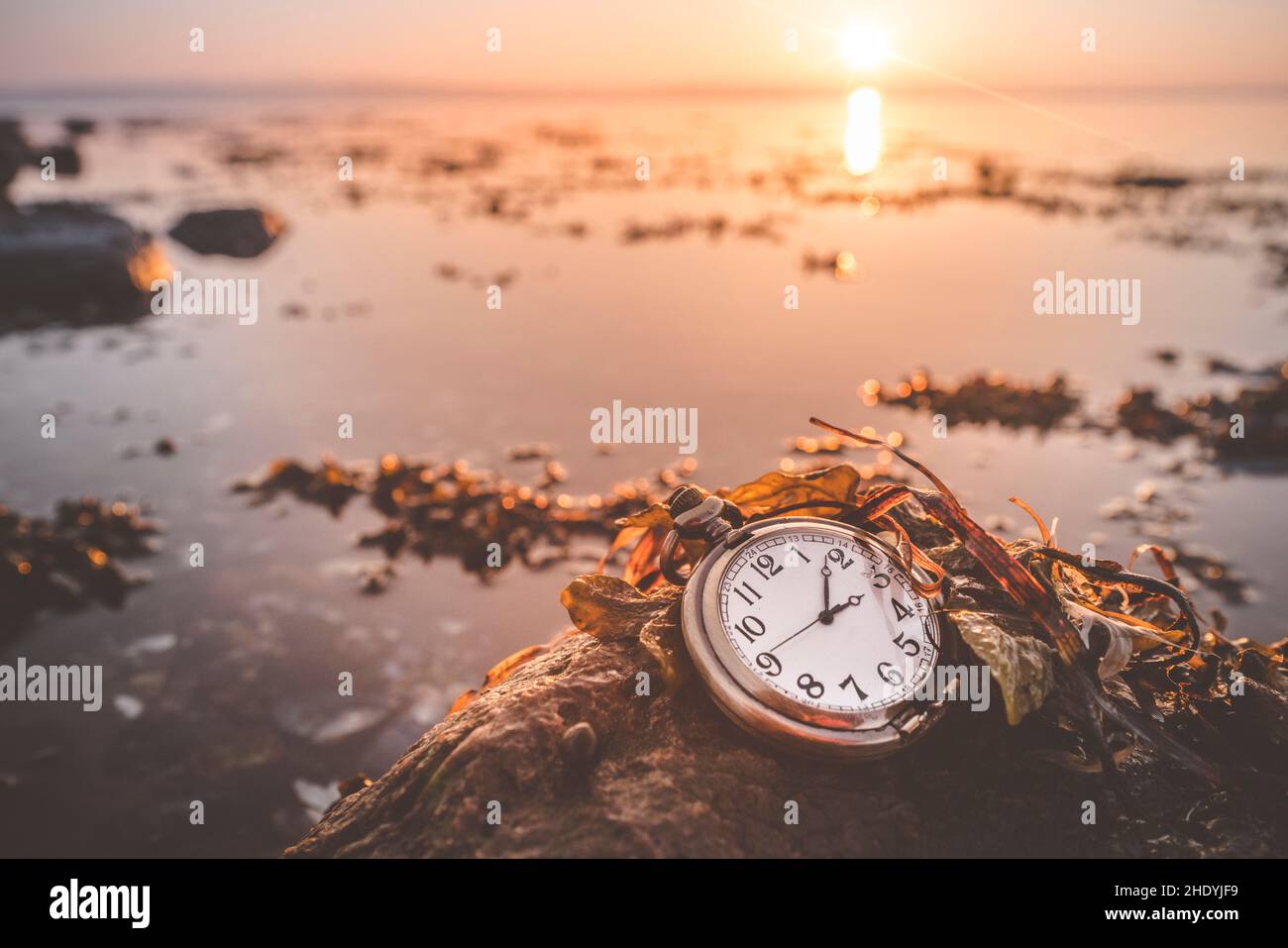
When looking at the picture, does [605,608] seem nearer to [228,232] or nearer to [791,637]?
[791,637]

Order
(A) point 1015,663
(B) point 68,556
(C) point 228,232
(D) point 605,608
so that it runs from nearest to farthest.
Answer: (A) point 1015,663 < (D) point 605,608 < (B) point 68,556 < (C) point 228,232

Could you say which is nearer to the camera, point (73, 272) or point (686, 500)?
point (686, 500)

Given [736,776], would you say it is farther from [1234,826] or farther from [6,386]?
[6,386]

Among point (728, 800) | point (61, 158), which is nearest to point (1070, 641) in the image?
point (728, 800)

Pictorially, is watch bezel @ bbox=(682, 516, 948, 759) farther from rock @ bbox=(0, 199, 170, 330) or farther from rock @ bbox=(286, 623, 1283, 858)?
rock @ bbox=(0, 199, 170, 330)

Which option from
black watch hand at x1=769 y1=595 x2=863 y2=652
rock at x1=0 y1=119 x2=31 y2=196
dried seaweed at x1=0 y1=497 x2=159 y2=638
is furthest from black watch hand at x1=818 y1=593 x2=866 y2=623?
rock at x1=0 y1=119 x2=31 y2=196

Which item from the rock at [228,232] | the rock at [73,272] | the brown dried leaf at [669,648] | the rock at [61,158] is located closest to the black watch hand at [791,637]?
the brown dried leaf at [669,648]

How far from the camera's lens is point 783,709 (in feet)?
5.61

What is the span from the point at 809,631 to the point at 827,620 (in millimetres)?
52

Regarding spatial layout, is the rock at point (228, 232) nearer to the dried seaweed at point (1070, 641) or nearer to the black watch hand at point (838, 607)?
the dried seaweed at point (1070, 641)

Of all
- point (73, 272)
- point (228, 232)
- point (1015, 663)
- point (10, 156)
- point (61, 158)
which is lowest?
point (1015, 663)

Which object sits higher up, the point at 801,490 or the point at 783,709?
the point at 801,490

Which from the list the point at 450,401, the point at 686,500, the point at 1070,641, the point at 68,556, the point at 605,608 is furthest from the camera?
the point at 450,401
